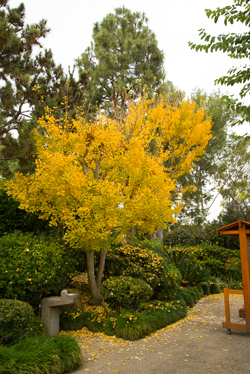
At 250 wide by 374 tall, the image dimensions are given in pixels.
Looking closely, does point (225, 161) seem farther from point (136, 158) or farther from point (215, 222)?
point (136, 158)

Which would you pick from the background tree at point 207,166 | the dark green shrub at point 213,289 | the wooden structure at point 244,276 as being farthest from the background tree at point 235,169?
the wooden structure at point 244,276

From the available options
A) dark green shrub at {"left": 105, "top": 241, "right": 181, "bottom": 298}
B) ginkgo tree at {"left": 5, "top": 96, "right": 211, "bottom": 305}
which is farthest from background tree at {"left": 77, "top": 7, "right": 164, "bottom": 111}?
dark green shrub at {"left": 105, "top": 241, "right": 181, "bottom": 298}

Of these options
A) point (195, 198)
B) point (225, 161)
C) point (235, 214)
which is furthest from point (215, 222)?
point (225, 161)

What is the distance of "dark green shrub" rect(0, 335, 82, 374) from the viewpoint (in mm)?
3217

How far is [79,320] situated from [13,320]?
69.0 inches

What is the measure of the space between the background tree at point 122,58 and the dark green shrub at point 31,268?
11021 millimetres

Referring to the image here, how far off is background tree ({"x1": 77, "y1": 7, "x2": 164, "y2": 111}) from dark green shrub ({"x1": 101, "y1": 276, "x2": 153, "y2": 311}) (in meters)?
11.4

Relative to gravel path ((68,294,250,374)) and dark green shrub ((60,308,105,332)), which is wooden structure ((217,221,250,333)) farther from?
dark green shrub ((60,308,105,332))

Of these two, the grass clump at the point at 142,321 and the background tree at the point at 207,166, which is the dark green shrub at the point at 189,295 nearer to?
the grass clump at the point at 142,321

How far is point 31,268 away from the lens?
4.95 metres

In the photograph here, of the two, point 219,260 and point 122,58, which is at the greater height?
point 122,58

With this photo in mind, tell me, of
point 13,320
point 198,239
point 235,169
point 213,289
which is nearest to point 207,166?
point 235,169

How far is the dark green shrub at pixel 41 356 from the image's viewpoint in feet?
10.6

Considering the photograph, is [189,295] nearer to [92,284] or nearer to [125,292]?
[125,292]
